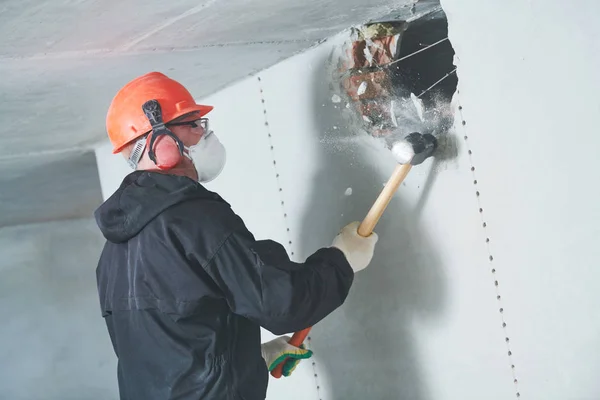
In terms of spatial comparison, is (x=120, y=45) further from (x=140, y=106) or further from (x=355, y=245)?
(x=355, y=245)

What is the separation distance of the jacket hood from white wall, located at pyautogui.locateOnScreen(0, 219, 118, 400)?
3053mm

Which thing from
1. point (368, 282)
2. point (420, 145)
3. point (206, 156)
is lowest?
point (368, 282)

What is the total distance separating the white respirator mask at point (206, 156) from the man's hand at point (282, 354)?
570mm

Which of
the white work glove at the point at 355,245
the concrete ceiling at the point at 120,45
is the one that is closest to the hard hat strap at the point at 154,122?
the concrete ceiling at the point at 120,45

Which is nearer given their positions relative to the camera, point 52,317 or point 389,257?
point 389,257

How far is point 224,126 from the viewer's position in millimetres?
2615

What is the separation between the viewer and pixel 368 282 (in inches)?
83.7

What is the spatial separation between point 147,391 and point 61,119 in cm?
135

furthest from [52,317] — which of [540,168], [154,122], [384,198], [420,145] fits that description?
[540,168]

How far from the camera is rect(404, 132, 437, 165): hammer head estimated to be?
1736 millimetres

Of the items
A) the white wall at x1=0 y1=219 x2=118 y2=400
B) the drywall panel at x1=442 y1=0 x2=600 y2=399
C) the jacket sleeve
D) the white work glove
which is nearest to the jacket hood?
the jacket sleeve

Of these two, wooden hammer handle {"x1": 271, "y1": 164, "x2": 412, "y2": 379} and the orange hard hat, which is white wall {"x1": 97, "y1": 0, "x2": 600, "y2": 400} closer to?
wooden hammer handle {"x1": 271, "y1": 164, "x2": 412, "y2": 379}

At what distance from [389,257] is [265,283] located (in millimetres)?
567

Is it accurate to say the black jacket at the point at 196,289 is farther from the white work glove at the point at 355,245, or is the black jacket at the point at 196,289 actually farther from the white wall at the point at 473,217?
the white wall at the point at 473,217
